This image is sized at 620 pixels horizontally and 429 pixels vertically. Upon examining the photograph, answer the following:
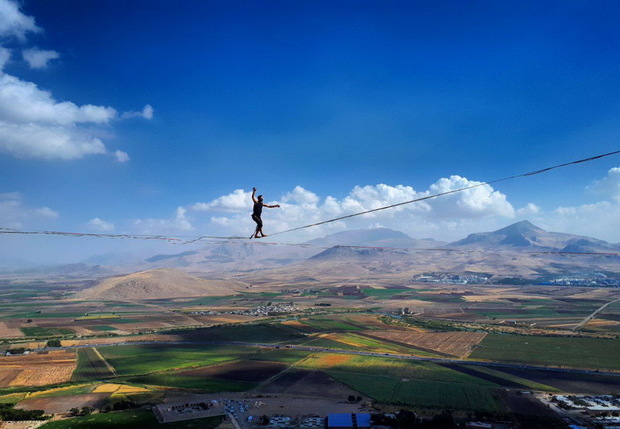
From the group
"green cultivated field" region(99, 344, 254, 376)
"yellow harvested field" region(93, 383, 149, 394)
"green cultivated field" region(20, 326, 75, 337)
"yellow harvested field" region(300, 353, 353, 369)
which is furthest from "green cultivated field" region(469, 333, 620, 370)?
"green cultivated field" region(20, 326, 75, 337)

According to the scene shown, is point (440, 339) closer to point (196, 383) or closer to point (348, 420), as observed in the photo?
point (348, 420)

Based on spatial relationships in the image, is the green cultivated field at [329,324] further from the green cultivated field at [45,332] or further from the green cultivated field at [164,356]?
the green cultivated field at [45,332]

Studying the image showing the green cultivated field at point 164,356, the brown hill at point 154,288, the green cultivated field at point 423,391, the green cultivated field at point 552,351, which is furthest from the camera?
the brown hill at point 154,288

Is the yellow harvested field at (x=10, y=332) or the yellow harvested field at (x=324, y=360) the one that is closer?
the yellow harvested field at (x=324, y=360)

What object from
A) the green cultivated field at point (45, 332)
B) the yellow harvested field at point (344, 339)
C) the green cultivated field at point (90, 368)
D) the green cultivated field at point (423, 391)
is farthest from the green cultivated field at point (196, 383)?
the green cultivated field at point (45, 332)

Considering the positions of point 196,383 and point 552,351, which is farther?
point 552,351

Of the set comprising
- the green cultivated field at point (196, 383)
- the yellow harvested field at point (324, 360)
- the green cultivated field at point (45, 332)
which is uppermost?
the green cultivated field at point (45, 332)

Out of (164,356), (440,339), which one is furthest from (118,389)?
(440,339)
